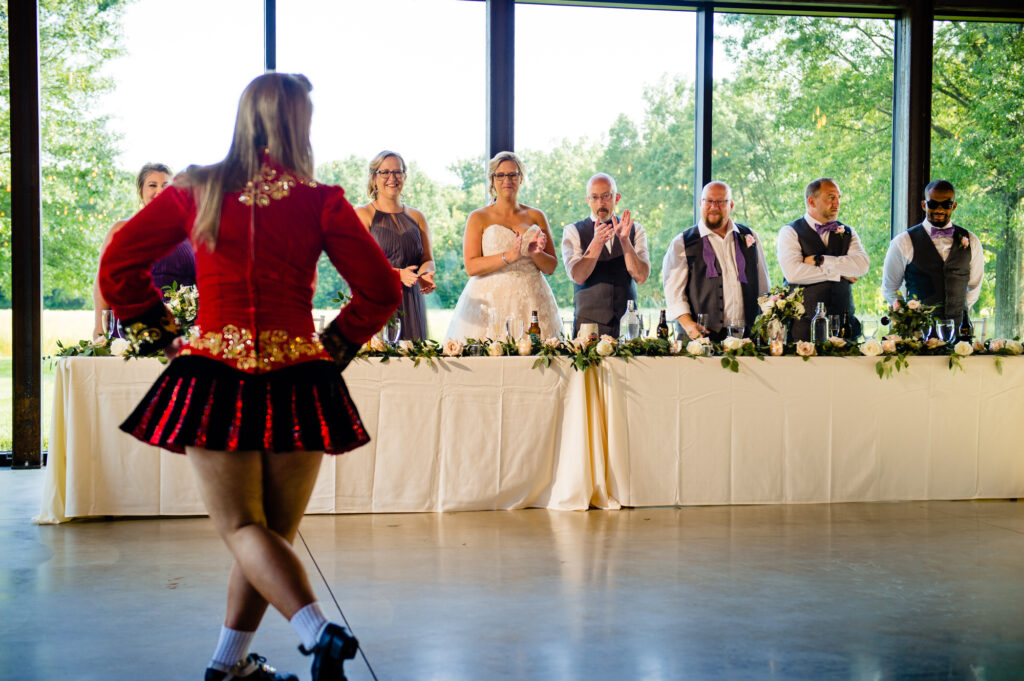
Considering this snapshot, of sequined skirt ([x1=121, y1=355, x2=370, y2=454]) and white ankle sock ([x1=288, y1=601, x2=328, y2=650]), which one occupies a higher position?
sequined skirt ([x1=121, y1=355, x2=370, y2=454])

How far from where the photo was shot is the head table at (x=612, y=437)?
4.24 metres

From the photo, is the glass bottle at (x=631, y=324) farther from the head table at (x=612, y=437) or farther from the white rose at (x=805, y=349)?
the white rose at (x=805, y=349)

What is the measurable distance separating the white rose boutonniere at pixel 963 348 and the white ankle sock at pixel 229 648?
3865 millimetres

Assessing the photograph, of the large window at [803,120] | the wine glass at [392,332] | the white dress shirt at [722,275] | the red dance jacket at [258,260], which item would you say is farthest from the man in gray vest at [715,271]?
the red dance jacket at [258,260]

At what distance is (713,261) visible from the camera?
530 centimetres

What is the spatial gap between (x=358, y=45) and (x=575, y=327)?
9.08 feet

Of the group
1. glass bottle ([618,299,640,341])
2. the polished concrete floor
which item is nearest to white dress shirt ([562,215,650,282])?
glass bottle ([618,299,640,341])

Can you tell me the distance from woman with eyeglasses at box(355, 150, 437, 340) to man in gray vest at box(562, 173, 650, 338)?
80 centimetres

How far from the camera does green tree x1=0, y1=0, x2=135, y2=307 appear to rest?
609 cm

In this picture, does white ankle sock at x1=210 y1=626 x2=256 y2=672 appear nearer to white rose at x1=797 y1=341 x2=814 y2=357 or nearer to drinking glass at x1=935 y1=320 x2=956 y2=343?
white rose at x1=797 y1=341 x2=814 y2=357

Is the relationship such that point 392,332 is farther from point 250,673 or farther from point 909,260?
point 909,260

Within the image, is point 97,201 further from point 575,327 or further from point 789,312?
point 789,312

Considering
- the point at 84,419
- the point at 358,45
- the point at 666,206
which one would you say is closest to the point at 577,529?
the point at 84,419

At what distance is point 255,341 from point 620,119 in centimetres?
540
